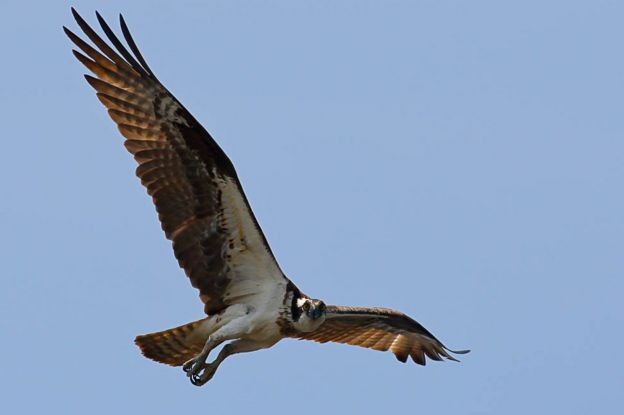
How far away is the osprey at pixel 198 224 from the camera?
13969 millimetres

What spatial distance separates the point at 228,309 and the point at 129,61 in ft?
9.22

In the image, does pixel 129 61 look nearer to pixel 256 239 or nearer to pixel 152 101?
pixel 152 101

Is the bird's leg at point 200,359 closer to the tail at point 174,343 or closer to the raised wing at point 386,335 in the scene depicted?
the tail at point 174,343

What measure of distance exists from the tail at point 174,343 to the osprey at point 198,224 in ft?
0.03

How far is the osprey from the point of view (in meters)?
14.0

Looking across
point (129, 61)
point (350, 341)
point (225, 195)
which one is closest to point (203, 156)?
point (225, 195)

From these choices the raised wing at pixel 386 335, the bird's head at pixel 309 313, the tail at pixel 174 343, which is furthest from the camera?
the raised wing at pixel 386 335

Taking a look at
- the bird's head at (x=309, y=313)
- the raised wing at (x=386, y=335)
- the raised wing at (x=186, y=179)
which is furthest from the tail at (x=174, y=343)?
the raised wing at (x=386, y=335)

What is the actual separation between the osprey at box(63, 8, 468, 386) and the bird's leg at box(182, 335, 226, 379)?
0.01m

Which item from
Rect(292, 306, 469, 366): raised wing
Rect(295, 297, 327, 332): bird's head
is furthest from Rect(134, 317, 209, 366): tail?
Rect(292, 306, 469, 366): raised wing

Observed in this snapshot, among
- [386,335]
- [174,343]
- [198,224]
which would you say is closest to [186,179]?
[198,224]

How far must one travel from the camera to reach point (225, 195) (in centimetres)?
1387

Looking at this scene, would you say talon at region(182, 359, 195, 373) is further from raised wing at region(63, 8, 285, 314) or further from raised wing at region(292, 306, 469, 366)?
raised wing at region(292, 306, 469, 366)

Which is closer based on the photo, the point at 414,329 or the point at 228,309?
the point at 228,309
